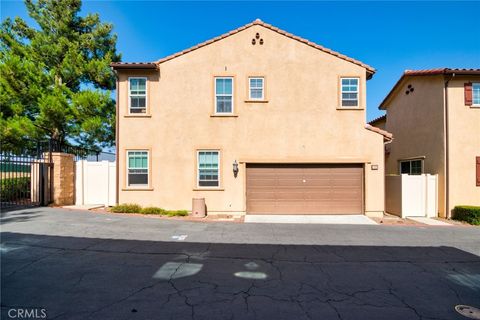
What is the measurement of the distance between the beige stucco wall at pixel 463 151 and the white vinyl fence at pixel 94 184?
16.8m

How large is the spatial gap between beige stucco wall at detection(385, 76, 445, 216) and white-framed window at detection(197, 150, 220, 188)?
10.8m

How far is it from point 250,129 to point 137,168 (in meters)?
5.84

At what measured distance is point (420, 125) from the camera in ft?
48.5

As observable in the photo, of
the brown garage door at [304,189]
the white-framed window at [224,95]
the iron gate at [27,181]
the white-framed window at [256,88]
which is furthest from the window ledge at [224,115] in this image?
the iron gate at [27,181]

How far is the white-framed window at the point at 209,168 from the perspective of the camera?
1316cm

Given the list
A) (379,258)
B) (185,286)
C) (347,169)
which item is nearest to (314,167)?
(347,169)

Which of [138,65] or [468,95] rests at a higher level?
[138,65]

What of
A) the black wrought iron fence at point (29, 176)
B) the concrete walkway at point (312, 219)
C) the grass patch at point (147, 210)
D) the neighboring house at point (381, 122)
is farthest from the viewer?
the neighboring house at point (381, 122)

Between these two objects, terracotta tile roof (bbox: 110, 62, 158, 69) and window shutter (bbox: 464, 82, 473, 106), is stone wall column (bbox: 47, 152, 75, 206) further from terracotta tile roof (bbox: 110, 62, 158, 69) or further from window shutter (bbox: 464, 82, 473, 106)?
window shutter (bbox: 464, 82, 473, 106)

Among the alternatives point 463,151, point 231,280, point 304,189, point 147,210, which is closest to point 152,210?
point 147,210

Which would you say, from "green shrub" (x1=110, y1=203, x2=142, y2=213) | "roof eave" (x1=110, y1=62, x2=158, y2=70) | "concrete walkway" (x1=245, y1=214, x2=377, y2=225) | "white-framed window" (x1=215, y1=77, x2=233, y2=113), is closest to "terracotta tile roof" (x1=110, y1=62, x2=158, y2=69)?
"roof eave" (x1=110, y1=62, x2=158, y2=70)

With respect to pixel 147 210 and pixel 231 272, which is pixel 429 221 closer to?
pixel 231 272

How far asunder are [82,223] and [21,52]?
1510 centimetres

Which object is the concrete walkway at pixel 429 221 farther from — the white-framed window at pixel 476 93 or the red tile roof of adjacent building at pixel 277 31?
the red tile roof of adjacent building at pixel 277 31
